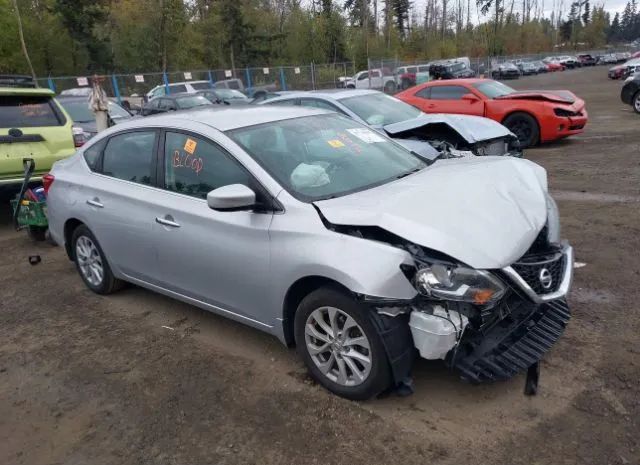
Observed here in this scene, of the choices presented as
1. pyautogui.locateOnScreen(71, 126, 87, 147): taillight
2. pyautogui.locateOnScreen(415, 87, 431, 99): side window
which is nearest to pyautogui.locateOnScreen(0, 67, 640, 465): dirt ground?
pyautogui.locateOnScreen(71, 126, 87, 147): taillight

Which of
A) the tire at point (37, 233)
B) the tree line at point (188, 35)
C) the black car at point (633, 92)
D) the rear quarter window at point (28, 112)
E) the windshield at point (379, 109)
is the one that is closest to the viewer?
the tire at point (37, 233)

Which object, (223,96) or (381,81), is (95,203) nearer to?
(223,96)

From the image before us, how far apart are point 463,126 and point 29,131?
593 centimetres

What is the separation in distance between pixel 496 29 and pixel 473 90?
74.5 meters

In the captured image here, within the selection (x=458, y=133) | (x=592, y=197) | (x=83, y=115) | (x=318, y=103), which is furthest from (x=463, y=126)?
(x=83, y=115)

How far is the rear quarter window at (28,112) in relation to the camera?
288 inches

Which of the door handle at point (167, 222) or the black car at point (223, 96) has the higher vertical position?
the door handle at point (167, 222)

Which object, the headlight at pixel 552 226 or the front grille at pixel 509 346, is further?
the headlight at pixel 552 226

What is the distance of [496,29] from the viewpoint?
78.8 meters

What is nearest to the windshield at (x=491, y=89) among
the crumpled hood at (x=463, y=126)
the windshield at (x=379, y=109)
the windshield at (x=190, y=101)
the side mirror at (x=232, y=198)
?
the windshield at (x=379, y=109)

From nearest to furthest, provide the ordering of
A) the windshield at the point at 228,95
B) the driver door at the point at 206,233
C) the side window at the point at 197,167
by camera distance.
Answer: the driver door at the point at 206,233
the side window at the point at 197,167
the windshield at the point at 228,95

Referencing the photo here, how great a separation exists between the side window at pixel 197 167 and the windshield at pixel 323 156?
6.1 inches

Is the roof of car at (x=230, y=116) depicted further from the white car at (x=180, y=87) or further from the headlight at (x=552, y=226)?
the white car at (x=180, y=87)

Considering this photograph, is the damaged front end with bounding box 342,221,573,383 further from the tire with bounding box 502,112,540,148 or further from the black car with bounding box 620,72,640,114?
the black car with bounding box 620,72,640,114
